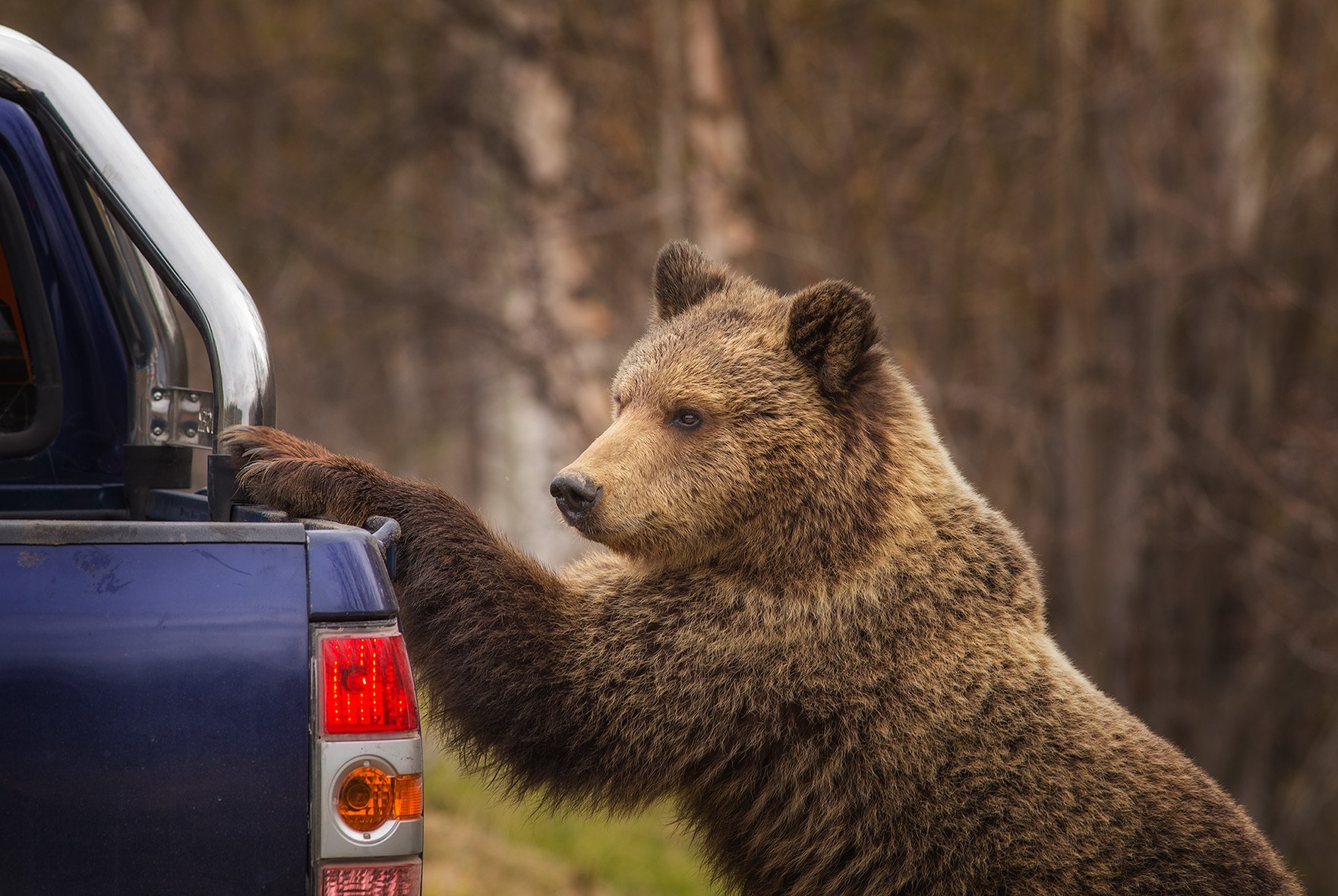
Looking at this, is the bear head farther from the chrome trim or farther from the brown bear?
the chrome trim

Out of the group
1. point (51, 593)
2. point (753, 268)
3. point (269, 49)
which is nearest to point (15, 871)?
point (51, 593)

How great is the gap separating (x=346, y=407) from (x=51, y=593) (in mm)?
17320

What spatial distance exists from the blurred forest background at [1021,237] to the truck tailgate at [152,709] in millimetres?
6015

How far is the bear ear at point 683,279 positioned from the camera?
4223mm

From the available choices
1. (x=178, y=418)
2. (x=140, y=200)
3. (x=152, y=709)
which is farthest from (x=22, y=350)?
(x=152, y=709)

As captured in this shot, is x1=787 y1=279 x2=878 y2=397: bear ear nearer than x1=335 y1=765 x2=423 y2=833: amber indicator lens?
No

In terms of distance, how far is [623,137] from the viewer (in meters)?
12.5

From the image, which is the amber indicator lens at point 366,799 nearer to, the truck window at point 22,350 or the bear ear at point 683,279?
the truck window at point 22,350

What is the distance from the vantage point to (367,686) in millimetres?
2338

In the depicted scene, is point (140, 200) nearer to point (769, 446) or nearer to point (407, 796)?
point (407, 796)

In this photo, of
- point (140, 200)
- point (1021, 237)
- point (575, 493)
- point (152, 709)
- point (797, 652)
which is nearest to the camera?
point (152, 709)

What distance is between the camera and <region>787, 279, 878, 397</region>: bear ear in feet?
12.1

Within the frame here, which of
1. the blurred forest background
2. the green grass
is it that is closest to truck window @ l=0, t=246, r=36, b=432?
the green grass

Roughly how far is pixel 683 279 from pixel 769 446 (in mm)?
783
